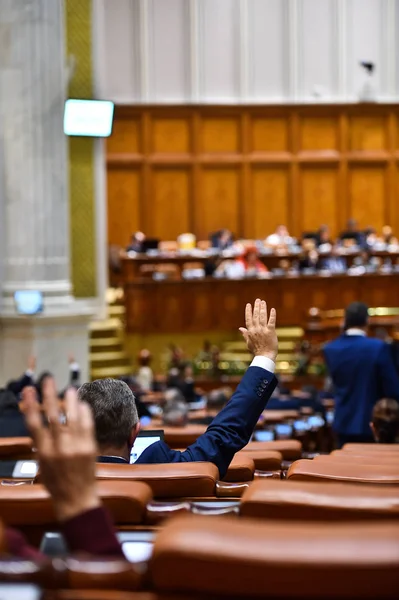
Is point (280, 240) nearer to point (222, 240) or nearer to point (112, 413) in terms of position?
point (222, 240)

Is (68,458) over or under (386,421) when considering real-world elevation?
over

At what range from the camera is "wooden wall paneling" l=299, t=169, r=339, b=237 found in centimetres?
1925

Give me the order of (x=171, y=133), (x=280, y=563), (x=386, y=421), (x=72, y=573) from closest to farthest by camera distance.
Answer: (x=280, y=563), (x=72, y=573), (x=386, y=421), (x=171, y=133)

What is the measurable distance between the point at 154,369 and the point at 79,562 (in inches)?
543

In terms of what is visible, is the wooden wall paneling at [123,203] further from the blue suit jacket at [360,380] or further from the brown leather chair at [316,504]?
the brown leather chair at [316,504]

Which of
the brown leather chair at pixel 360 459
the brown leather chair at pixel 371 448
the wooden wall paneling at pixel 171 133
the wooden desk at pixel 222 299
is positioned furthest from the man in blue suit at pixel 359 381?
the wooden wall paneling at pixel 171 133

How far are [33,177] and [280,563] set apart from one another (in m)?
10.6

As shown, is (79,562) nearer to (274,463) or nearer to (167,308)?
(274,463)

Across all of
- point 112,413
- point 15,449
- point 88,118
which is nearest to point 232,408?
point 112,413

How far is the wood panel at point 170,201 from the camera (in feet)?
61.3

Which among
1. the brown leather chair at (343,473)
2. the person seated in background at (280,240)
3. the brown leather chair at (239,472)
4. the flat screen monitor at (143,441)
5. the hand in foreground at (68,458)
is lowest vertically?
the brown leather chair at (239,472)

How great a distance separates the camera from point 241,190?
1908 centimetres

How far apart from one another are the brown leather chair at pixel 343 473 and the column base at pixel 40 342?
9113 mm

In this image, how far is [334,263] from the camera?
1575 cm
